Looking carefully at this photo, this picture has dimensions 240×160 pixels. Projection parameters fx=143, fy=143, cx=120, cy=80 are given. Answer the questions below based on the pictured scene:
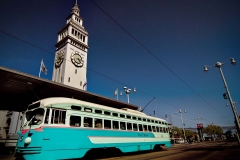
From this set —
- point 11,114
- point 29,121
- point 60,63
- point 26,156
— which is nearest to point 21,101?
point 29,121

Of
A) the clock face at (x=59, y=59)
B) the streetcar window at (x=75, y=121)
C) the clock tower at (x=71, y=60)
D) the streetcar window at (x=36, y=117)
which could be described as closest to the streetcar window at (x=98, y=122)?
the streetcar window at (x=75, y=121)

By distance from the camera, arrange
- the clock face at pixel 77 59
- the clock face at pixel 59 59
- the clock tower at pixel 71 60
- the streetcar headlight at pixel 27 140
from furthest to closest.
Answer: the clock face at pixel 59 59 → the clock face at pixel 77 59 → the clock tower at pixel 71 60 → the streetcar headlight at pixel 27 140

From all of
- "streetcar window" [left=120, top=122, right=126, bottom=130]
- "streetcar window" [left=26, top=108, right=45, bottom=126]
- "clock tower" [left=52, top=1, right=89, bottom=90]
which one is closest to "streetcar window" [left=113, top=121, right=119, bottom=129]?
"streetcar window" [left=120, top=122, right=126, bottom=130]

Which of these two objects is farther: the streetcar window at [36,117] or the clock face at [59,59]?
the clock face at [59,59]

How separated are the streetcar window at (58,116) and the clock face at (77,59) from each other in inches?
1706

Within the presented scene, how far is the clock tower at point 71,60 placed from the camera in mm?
46938

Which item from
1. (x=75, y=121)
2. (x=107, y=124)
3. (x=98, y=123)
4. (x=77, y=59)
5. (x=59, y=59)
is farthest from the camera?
(x=59, y=59)

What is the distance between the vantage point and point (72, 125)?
27.6 feet

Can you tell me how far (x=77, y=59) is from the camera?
166 ft

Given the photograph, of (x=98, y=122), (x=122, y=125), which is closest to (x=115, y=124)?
(x=122, y=125)

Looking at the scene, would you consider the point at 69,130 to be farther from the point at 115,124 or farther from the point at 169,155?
the point at 169,155

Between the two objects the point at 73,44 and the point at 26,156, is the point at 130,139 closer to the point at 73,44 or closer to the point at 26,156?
the point at 26,156

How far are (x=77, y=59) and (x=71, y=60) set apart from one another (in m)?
2.57

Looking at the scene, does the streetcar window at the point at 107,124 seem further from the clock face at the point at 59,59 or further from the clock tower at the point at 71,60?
the clock face at the point at 59,59
